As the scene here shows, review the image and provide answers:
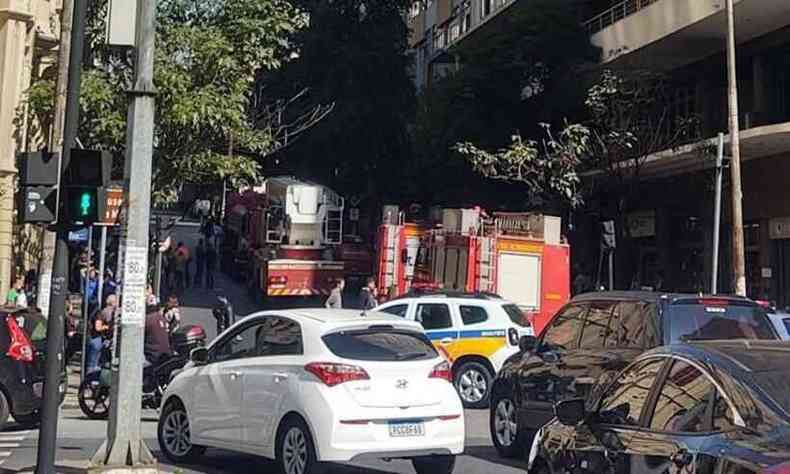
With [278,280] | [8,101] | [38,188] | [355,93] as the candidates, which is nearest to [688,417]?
[38,188]

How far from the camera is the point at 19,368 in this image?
13.3m

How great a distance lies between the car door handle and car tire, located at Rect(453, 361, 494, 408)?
41.7ft

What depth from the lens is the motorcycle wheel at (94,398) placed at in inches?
607

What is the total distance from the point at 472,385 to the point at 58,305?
9537 millimetres

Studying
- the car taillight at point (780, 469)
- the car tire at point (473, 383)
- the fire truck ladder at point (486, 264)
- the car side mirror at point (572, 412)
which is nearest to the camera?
the car taillight at point (780, 469)

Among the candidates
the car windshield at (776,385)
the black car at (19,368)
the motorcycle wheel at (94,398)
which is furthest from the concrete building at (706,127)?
the car windshield at (776,385)

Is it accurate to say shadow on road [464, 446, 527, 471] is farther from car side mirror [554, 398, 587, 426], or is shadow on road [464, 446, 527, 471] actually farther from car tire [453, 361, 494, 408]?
car side mirror [554, 398, 587, 426]

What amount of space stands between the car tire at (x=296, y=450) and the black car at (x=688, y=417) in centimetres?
307

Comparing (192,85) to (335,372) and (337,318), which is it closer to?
(337,318)

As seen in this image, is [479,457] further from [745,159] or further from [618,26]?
[618,26]

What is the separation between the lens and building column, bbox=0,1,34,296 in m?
25.5

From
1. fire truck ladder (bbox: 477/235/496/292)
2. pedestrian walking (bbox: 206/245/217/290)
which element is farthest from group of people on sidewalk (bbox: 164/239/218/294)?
fire truck ladder (bbox: 477/235/496/292)

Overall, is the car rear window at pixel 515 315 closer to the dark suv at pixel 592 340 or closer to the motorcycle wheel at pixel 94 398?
the dark suv at pixel 592 340

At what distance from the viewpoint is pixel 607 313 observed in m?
10.4
